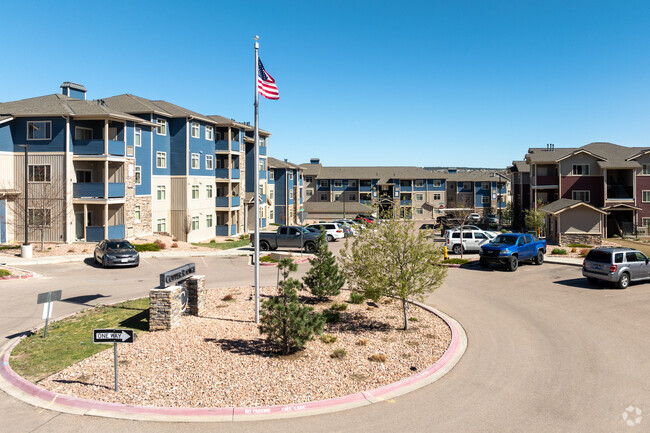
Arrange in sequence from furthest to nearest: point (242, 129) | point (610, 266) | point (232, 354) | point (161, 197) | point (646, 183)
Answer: point (242, 129), point (646, 183), point (161, 197), point (610, 266), point (232, 354)

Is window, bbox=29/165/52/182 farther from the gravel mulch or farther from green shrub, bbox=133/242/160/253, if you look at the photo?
the gravel mulch

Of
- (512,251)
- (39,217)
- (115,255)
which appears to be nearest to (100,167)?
(39,217)

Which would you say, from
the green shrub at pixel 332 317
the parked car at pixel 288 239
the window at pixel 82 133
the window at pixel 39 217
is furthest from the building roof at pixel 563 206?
the window at pixel 39 217

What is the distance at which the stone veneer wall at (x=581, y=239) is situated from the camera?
37688 millimetres

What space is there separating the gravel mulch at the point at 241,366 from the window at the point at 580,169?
37078mm

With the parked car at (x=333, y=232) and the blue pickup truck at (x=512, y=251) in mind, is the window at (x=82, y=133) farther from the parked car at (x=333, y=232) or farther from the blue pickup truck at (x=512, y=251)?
the blue pickup truck at (x=512, y=251)

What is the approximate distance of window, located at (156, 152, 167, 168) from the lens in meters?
40.0

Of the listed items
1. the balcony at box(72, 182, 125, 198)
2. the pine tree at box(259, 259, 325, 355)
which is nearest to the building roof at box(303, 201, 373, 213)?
the balcony at box(72, 182, 125, 198)

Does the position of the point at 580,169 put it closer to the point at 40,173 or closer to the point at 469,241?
the point at 469,241

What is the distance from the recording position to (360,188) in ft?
313

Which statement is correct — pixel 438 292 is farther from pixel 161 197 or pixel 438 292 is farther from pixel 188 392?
pixel 161 197

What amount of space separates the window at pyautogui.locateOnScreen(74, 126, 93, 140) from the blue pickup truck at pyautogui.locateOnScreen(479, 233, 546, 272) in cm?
2852

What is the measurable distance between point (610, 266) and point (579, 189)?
28317 millimetres

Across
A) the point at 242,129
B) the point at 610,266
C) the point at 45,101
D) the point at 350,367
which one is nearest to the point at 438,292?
the point at 610,266
